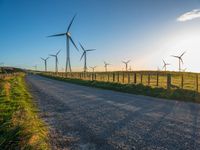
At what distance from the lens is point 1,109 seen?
464 inches

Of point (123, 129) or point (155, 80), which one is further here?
point (155, 80)

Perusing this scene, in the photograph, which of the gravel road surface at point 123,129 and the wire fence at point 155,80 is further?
the wire fence at point 155,80

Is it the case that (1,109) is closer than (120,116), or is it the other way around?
(120,116)

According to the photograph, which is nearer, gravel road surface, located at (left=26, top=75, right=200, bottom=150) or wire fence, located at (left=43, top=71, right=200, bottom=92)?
gravel road surface, located at (left=26, top=75, right=200, bottom=150)

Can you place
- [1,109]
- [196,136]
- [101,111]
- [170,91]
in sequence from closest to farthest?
[196,136]
[101,111]
[1,109]
[170,91]

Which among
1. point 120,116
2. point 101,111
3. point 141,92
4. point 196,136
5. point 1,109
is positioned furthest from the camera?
point 141,92

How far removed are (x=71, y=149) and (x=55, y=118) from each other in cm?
403

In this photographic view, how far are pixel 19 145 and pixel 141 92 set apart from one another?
15.0 m

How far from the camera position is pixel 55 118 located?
988 centimetres

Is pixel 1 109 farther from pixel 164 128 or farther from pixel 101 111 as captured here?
pixel 164 128

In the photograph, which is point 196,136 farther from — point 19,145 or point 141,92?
point 141,92

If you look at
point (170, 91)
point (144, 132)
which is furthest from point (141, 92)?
point (144, 132)

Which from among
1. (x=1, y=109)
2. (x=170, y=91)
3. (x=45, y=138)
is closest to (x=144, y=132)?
(x=45, y=138)

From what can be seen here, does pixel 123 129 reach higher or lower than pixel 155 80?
higher
